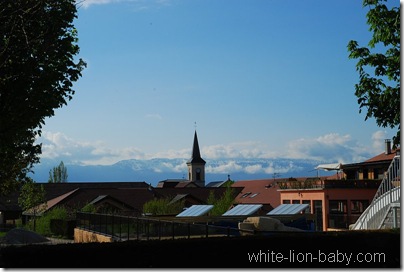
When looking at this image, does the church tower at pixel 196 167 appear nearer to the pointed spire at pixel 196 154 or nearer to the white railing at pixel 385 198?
the pointed spire at pixel 196 154

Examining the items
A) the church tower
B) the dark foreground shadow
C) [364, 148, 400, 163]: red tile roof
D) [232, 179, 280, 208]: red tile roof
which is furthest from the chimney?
the church tower

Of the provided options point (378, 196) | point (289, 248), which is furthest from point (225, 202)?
point (289, 248)

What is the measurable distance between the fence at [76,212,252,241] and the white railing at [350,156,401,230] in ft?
23.2

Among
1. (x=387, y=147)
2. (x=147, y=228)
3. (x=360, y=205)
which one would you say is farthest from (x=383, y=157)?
(x=147, y=228)

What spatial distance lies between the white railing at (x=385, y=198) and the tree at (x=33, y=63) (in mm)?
15049

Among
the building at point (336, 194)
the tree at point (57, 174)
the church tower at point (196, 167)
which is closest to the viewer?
the building at point (336, 194)

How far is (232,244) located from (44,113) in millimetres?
8841

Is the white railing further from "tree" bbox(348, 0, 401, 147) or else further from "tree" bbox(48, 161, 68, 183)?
"tree" bbox(48, 161, 68, 183)

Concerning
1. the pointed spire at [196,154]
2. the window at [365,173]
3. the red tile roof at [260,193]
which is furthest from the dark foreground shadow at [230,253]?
the pointed spire at [196,154]

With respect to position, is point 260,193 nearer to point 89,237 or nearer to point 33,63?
point 89,237

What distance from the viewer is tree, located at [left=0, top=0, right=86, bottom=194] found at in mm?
18953

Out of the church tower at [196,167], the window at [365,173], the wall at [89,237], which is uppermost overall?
the church tower at [196,167]

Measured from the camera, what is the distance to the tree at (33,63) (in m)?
19.0

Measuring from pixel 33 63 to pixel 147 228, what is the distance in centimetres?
981
